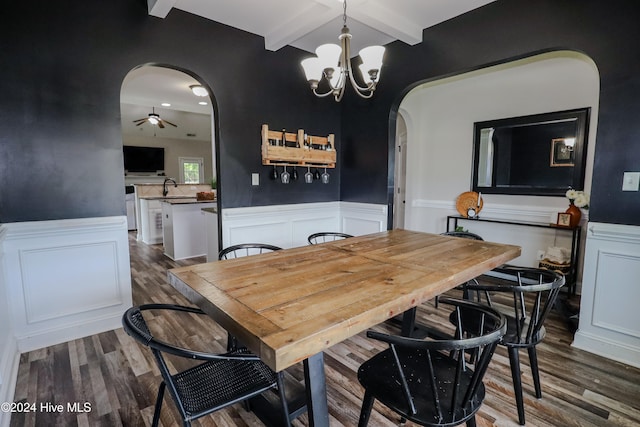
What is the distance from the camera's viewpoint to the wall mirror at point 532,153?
3.42 m

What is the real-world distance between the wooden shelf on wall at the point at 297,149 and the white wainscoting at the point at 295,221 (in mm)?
476

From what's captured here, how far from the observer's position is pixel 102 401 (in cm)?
179

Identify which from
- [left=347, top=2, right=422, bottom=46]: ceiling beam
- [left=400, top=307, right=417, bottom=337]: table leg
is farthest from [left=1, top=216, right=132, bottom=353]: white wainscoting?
[left=347, top=2, right=422, bottom=46]: ceiling beam

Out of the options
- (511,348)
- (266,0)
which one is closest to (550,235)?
(511,348)

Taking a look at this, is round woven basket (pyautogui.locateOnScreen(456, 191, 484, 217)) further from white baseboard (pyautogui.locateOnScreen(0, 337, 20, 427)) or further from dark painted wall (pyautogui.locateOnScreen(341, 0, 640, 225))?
white baseboard (pyautogui.locateOnScreen(0, 337, 20, 427))

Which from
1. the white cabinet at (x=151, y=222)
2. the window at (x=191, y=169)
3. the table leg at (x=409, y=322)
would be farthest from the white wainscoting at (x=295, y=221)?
the window at (x=191, y=169)

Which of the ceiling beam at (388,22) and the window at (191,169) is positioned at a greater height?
the ceiling beam at (388,22)

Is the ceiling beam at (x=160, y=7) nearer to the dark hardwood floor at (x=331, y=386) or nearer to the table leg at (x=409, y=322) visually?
the dark hardwood floor at (x=331, y=386)

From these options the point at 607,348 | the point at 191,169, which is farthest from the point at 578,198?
the point at 191,169

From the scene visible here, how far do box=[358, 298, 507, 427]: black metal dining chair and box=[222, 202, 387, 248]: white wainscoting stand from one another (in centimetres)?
209

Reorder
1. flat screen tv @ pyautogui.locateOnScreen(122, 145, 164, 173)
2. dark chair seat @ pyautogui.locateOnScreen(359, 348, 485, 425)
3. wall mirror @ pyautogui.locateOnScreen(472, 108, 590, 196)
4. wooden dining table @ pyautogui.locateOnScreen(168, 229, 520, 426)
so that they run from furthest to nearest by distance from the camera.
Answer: flat screen tv @ pyautogui.locateOnScreen(122, 145, 164, 173) < wall mirror @ pyautogui.locateOnScreen(472, 108, 590, 196) < dark chair seat @ pyautogui.locateOnScreen(359, 348, 485, 425) < wooden dining table @ pyautogui.locateOnScreen(168, 229, 520, 426)

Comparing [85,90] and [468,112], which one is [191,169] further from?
[468,112]

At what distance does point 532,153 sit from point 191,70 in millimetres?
3695

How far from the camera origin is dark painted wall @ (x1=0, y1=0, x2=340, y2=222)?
2197mm
